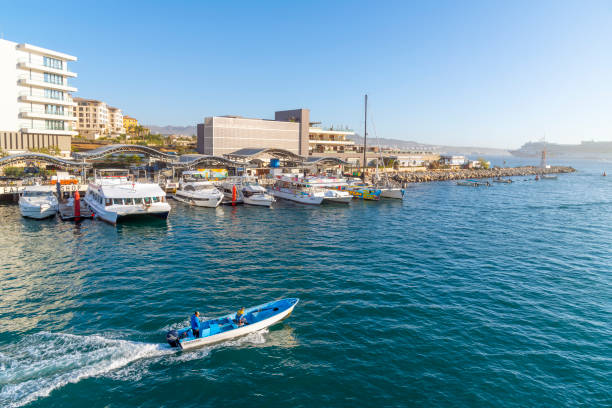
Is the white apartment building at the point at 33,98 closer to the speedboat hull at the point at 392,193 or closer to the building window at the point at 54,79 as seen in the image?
the building window at the point at 54,79

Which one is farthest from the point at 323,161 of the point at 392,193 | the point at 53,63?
the point at 53,63

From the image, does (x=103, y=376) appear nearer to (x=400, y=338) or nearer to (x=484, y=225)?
(x=400, y=338)

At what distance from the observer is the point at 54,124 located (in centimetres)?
8656

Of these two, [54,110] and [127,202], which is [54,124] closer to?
[54,110]

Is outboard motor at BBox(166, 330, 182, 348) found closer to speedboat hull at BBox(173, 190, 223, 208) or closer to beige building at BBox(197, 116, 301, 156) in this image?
speedboat hull at BBox(173, 190, 223, 208)

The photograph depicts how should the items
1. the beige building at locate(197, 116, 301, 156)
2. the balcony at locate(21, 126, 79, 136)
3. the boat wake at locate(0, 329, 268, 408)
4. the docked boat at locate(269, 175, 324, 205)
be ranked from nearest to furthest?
the boat wake at locate(0, 329, 268, 408)
the docked boat at locate(269, 175, 324, 205)
the balcony at locate(21, 126, 79, 136)
the beige building at locate(197, 116, 301, 156)

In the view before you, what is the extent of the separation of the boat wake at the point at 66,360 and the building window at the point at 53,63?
88168mm

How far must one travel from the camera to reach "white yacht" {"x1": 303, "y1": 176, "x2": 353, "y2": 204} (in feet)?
229

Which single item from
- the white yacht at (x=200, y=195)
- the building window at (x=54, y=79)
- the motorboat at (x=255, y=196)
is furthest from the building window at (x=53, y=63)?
the motorboat at (x=255, y=196)

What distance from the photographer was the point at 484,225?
53062 millimetres

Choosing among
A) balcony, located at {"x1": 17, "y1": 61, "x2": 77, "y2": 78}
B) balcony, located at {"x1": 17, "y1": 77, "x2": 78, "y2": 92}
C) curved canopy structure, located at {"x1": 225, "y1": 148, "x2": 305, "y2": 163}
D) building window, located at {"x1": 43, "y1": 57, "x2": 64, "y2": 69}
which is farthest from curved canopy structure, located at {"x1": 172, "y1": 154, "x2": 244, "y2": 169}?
building window, located at {"x1": 43, "y1": 57, "x2": 64, "y2": 69}

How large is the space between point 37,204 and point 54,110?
163 ft

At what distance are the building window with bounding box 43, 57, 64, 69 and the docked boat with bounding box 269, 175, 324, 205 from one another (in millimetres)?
59564

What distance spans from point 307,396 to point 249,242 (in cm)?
2615
